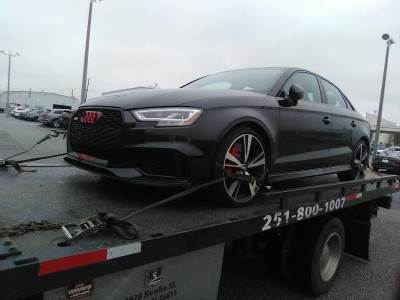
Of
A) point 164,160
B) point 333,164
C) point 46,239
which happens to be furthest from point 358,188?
point 46,239

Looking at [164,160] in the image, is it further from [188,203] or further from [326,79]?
[326,79]

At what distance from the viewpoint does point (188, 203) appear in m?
2.74

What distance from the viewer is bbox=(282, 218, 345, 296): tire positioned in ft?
11.3

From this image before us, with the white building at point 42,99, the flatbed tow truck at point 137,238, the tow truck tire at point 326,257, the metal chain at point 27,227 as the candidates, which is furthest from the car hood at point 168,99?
the white building at point 42,99

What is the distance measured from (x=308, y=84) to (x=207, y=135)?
2.00 m

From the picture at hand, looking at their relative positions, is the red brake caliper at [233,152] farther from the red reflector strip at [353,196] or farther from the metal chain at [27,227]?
the red reflector strip at [353,196]

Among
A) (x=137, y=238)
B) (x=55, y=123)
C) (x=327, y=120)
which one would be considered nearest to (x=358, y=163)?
(x=327, y=120)

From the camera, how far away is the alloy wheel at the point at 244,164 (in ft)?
9.16

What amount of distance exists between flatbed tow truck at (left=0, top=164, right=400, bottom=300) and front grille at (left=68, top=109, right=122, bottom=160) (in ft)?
1.06

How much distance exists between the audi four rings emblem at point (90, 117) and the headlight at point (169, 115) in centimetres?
34

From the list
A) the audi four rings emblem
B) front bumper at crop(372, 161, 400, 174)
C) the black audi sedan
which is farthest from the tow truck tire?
front bumper at crop(372, 161, 400, 174)

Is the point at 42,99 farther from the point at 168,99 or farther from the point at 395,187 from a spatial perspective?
the point at 168,99

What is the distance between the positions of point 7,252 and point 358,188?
3923 millimetres

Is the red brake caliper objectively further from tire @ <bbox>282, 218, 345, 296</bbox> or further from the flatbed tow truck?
tire @ <bbox>282, 218, 345, 296</bbox>
